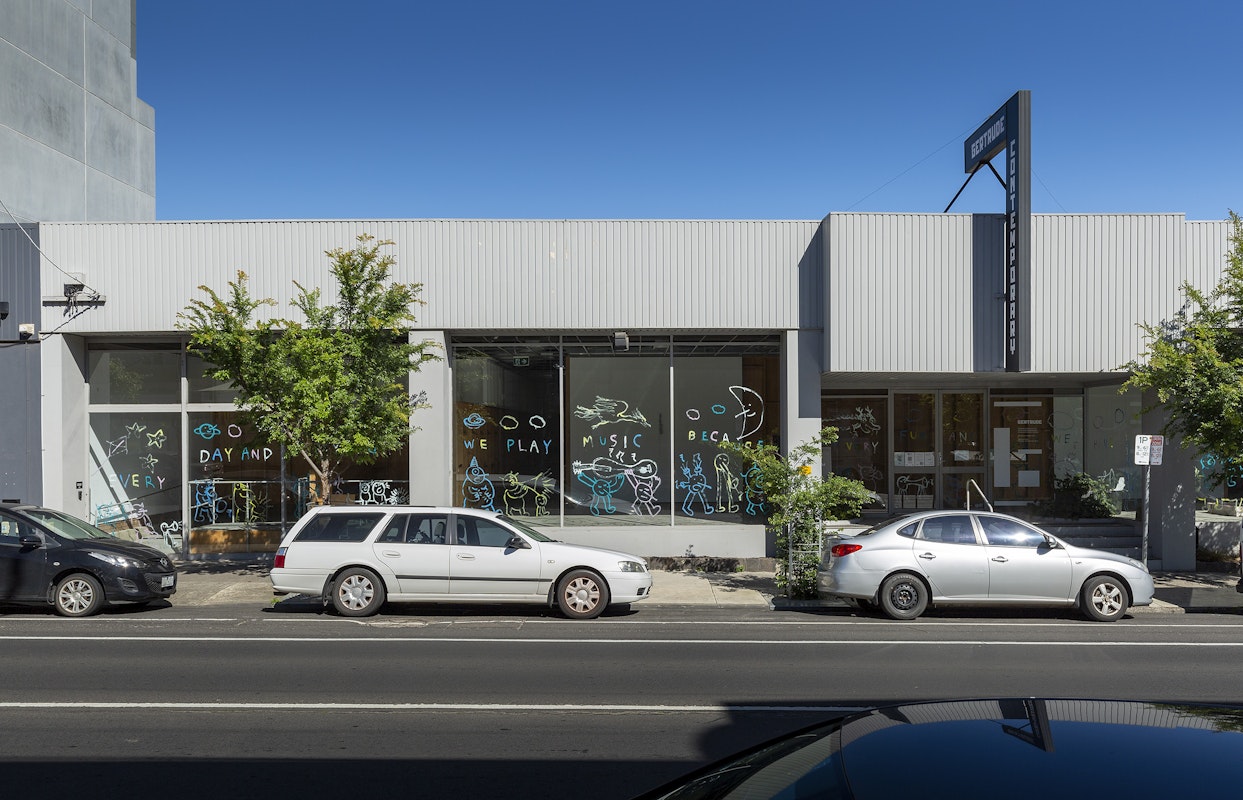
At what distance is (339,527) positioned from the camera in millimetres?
12484

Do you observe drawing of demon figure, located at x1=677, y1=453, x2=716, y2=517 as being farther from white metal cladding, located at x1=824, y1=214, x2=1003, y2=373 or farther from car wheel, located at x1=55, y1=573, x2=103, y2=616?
car wheel, located at x1=55, y1=573, x2=103, y2=616

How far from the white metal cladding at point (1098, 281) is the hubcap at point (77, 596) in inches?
590

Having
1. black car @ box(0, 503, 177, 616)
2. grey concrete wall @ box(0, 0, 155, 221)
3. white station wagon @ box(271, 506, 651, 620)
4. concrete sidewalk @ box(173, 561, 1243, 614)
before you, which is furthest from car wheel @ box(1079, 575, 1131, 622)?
grey concrete wall @ box(0, 0, 155, 221)

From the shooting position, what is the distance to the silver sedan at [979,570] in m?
12.1

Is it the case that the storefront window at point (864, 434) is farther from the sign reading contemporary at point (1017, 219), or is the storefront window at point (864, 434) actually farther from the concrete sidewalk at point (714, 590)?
the concrete sidewalk at point (714, 590)

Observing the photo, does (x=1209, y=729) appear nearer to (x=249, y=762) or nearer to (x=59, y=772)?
(x=249, y=762)

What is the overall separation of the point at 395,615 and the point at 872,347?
914 centimetres

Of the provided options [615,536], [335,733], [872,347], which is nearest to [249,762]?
[335,733]

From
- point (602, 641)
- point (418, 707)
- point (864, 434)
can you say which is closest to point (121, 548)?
point (602, 641)

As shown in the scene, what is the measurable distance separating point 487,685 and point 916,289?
11.1 meters

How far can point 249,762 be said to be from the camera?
6207 millimetres

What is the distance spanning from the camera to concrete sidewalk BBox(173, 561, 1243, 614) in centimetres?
1358

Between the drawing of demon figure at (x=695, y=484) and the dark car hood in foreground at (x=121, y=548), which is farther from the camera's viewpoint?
the drawing of demon figure at (x=695, y=484)

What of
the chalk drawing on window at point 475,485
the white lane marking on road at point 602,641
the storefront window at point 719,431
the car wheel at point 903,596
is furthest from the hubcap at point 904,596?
the chalk drawing on window at point 475,485
